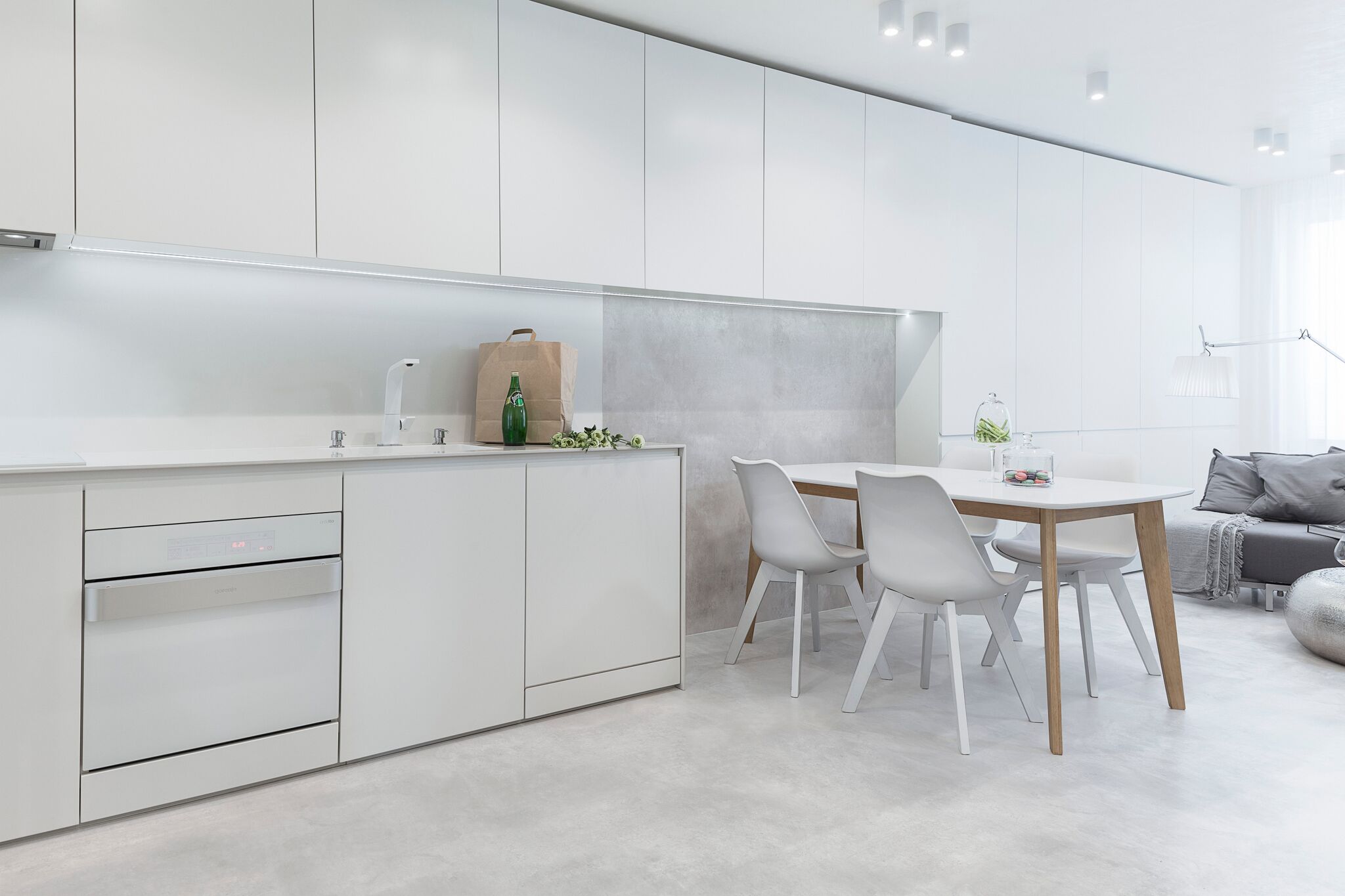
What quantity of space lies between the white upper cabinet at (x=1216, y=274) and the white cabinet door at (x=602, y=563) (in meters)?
4.48

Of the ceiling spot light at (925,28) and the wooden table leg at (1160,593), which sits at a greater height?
the ceiling spot light at (925,28)

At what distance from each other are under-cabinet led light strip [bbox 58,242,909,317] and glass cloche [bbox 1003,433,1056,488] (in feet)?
4.14

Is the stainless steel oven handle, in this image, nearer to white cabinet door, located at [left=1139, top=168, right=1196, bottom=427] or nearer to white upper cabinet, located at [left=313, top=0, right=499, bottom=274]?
white upper cabinet, located at [left=313, top=0, right=499, bottom=274]

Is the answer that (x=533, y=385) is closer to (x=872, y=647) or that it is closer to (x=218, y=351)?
(x=218, y=351)

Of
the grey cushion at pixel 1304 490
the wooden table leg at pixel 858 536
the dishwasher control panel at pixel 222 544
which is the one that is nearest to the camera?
the dishwasher control panel at pixel 222 544

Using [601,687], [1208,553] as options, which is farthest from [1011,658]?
[1208,553]

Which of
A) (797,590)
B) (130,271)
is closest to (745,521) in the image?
(797,590)

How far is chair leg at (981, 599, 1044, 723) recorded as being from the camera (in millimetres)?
2835

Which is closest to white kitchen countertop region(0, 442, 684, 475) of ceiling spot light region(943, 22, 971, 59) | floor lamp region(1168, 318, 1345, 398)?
ceiling spot light region(943, 22, 971, 59)

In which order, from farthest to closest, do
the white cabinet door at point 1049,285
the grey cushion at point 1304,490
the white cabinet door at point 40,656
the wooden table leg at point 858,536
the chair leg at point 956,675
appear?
the white cabinet door at point 1049,285 < the grey cushion at point 1304,490 < the wooden table leg at point 858,536 < the chair leg at point 956,675 < the white cabinet door at point 40,656

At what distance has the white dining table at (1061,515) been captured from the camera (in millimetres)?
2732

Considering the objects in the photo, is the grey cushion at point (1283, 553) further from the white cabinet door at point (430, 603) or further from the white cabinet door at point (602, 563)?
the white cabinet door at point (430, 603)

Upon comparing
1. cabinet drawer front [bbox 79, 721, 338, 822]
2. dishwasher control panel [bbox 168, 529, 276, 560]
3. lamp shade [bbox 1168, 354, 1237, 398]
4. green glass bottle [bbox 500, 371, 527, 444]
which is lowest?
cabinet drawer front [bbox 79, 721, 338, 822]

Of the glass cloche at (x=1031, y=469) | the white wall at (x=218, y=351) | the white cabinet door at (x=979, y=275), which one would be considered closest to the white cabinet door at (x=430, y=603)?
the white wall at (x=218, y=351)
